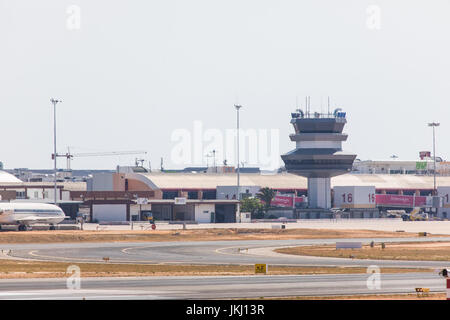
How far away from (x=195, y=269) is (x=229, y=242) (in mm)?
52389

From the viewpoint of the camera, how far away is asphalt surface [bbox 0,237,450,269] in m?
89.6

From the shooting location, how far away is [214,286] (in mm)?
59375

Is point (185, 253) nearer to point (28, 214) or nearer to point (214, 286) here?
point (214, 286)

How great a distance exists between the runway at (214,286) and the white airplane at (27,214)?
298 feet

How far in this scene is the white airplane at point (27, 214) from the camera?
15288 centimetres

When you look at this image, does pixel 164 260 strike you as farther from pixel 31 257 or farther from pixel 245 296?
pixel 245 296

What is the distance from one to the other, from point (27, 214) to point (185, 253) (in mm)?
57224

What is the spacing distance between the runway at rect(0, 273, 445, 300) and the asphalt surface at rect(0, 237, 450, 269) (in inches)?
756

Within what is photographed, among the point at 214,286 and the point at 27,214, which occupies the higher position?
the point at 27,214

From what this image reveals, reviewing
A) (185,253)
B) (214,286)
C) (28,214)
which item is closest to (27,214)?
(28,214)

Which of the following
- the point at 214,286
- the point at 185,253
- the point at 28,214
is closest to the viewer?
the point at 214,286

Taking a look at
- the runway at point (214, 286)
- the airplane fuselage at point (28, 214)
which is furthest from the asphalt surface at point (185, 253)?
the airplane fuselage at point (28, 214)
